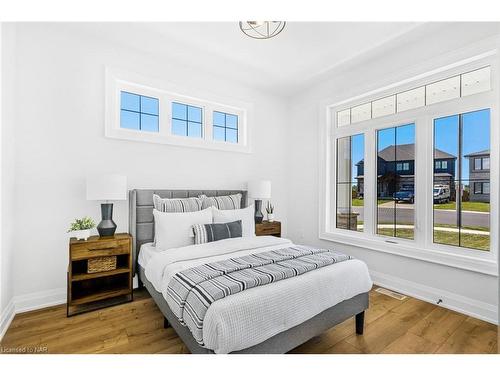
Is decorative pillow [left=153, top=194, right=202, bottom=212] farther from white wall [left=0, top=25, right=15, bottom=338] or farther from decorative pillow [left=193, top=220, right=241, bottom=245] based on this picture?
white wall [left=0, top=25, right=15, bottom=338]

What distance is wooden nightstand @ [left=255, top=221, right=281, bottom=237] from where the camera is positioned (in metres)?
3.63

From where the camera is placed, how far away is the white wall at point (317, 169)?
240 cm

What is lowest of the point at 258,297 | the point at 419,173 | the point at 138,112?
the point at 258,297

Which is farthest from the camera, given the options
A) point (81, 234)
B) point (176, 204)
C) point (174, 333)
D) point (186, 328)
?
point (176, 204)

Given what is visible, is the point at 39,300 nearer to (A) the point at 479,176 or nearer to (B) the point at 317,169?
(B) the point at 317,169

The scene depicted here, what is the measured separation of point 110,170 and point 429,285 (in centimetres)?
382

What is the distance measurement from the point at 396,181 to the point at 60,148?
3919 mm

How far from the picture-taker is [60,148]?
2.58 meters

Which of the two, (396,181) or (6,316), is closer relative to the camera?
(6,316)

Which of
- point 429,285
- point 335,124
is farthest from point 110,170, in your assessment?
point 429,285

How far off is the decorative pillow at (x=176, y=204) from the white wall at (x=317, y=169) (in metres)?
1.99

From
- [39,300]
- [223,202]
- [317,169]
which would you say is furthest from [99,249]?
[317,169]

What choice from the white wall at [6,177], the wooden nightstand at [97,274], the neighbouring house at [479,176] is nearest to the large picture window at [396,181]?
the neighbouring house at [479,176]

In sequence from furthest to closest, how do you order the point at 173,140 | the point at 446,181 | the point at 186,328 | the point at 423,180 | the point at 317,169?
the point at 317,169
the point at 173,140
the point at 423,180
the point at 446,181
the point at 186,328
